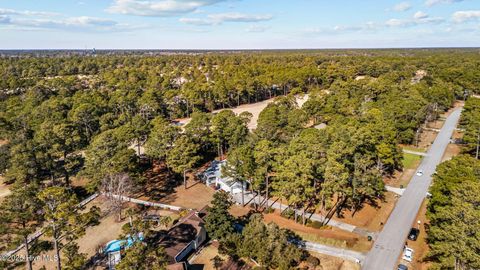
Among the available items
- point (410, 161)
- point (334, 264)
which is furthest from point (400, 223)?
point (410, 161)

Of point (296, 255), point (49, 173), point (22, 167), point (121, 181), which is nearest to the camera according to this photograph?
point (296, 255)

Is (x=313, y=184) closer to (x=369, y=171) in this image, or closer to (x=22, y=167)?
(x=369, y=171)

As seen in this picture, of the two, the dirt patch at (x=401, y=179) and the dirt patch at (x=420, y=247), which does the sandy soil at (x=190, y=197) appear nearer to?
the dirt patch at (x=420, y=247)

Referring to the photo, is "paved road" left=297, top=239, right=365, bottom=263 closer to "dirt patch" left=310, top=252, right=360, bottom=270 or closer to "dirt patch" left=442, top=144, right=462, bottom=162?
"dirt patch" left=310, top=252, right=360, bottom=270

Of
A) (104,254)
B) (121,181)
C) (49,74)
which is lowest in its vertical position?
(104,254)

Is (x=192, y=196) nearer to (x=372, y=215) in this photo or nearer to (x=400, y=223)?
(x=372, y=215)

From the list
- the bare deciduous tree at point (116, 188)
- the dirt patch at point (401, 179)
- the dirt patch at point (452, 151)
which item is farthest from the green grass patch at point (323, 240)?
the dirt patch at point (452, 151)

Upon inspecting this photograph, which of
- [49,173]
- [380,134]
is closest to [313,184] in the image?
[380,134]
